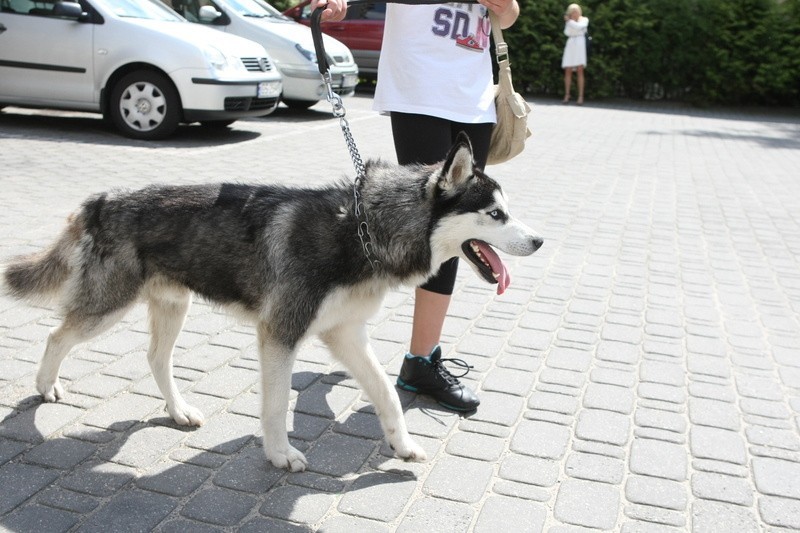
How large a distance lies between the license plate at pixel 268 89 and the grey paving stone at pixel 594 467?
29.4 feet

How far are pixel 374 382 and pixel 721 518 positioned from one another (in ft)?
4.81

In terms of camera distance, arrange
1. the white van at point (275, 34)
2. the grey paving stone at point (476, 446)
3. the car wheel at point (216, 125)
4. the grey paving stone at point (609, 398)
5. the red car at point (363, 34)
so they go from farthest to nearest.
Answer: the red car at point (363, 34)
the white van at point (275, 34)
the car wheel at point (216, 125)
the grey paving stone at point (609, 398)
the grey paving stone at point (476, 446)

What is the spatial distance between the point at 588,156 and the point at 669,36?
11692 mm

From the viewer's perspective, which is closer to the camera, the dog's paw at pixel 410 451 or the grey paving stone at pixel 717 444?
the dog's paw at pixel 410 451

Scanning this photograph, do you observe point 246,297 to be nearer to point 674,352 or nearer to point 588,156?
point 674,352

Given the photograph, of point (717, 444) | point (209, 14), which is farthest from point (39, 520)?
point (209, 14)

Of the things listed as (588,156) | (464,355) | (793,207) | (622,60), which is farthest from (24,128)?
(622,60)

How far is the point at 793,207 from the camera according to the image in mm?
9820

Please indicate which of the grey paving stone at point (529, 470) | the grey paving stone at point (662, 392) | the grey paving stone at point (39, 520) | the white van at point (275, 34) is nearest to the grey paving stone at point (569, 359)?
the grey paving stone at point (662, 392)

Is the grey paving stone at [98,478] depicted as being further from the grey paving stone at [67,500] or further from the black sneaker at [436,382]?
the black sneaker at [436,382]

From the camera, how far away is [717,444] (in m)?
3.94

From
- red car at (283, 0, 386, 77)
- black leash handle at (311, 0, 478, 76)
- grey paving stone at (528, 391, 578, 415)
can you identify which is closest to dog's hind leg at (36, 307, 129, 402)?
black leash handle at (311, 0, 478, 76)

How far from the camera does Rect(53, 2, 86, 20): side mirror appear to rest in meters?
10.7

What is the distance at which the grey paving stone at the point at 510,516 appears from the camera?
125 inches
